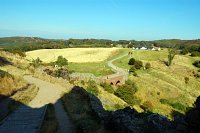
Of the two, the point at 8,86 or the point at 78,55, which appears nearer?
the point at 8,86

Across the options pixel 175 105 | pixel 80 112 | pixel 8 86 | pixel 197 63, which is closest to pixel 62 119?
pixel 80 112

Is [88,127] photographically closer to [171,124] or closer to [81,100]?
[171,124]

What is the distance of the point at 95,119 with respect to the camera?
18328mm

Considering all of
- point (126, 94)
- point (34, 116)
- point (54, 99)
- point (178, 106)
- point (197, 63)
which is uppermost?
point (34, 116)

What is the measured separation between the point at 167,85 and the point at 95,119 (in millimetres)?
51926

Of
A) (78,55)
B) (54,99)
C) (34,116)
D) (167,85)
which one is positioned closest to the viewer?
(34,116)

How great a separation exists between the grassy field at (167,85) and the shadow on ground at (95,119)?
27488 millimetres

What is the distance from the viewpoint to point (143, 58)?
98125mm

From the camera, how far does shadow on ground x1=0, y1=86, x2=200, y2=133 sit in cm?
1094

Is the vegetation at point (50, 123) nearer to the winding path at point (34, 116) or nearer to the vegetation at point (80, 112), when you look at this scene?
the winding path at point (34, 116)

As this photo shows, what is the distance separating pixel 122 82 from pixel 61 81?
94.9ft

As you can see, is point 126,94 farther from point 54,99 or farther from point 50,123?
point 50,123

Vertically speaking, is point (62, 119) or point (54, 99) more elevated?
point (62, 119)

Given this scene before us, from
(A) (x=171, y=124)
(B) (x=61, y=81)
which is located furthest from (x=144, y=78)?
(A) (x=171, y=124)
